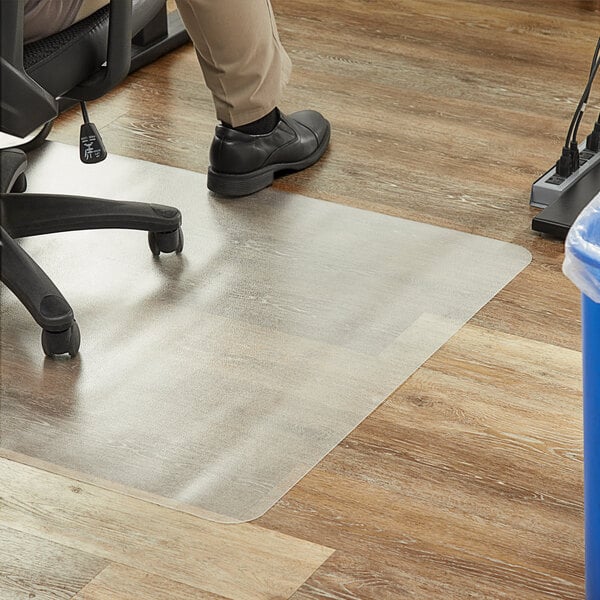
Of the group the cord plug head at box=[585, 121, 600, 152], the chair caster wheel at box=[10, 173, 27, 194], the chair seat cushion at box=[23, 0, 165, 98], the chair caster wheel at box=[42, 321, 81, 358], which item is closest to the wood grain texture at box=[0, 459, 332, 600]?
the chair caster wheel at box=[42, 321, 81, 358]

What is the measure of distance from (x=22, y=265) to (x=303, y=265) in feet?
1.66

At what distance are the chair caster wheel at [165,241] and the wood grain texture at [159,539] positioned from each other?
613mm

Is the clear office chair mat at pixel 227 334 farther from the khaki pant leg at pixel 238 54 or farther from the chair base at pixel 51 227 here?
the khaki pant leg at pixel 238 54

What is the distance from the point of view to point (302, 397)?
184 centimetres

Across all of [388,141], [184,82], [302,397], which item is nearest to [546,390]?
[302,397]

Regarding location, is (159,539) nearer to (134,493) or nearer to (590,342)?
(134,493)

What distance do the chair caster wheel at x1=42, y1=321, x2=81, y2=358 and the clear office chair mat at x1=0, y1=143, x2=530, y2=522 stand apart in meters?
0.02

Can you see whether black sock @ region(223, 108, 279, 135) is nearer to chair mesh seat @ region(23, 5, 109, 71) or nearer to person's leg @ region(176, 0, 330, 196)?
person's leg @ region(176, 0, 330, 196)

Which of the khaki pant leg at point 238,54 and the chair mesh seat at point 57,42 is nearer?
the chair mesh seat at point 57,42

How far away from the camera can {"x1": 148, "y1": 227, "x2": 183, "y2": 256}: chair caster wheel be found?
7.16 feet

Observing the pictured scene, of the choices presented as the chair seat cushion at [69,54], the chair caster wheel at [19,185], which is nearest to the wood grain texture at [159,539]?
the chair seat cushion at [69,54]

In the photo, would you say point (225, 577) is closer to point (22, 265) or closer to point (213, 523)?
point (213, 523)

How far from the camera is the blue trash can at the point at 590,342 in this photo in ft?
3.93

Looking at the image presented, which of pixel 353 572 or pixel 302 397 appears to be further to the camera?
pixel 302 397
